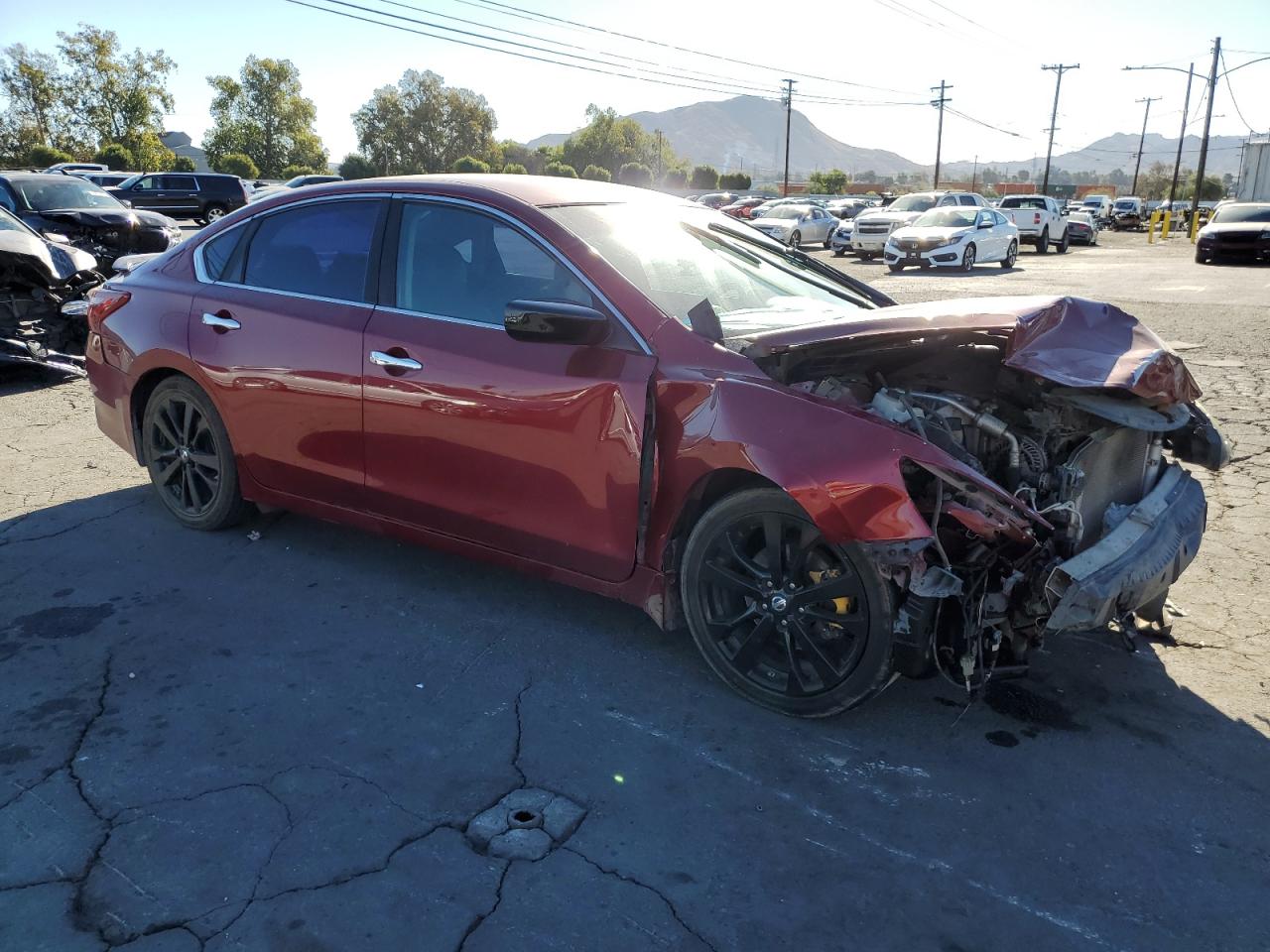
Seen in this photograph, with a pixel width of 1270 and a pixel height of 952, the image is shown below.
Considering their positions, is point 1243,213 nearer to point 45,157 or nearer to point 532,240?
point 532,240

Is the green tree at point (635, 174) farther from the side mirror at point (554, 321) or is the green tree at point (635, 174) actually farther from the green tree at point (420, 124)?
the side mirror at point (554, 321)

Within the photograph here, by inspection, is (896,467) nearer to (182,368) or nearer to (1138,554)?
(1138,554)

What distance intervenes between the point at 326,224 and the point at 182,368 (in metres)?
1.07

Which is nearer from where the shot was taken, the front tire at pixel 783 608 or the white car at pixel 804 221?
the front tire at pixel 783 608

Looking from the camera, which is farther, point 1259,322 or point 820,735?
point 1259,322

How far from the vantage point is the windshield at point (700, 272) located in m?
3.58

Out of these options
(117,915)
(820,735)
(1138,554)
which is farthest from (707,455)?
(117,915)

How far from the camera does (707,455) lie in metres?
3.21

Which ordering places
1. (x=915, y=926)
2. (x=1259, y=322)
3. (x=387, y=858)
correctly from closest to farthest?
1. (x=915, y=926)
2. (x=387, y=858)
3. (x=1259, y=322)

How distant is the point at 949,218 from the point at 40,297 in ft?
64.3

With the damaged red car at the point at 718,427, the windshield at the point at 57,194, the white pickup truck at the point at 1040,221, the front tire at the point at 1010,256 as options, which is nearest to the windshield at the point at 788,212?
the white pickup truck at the point at 1040,221

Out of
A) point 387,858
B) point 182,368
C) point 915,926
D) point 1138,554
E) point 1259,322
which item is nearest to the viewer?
point 915,926

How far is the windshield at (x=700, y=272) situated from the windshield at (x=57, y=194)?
1429 centimetres

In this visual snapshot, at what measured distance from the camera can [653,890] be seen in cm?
249
